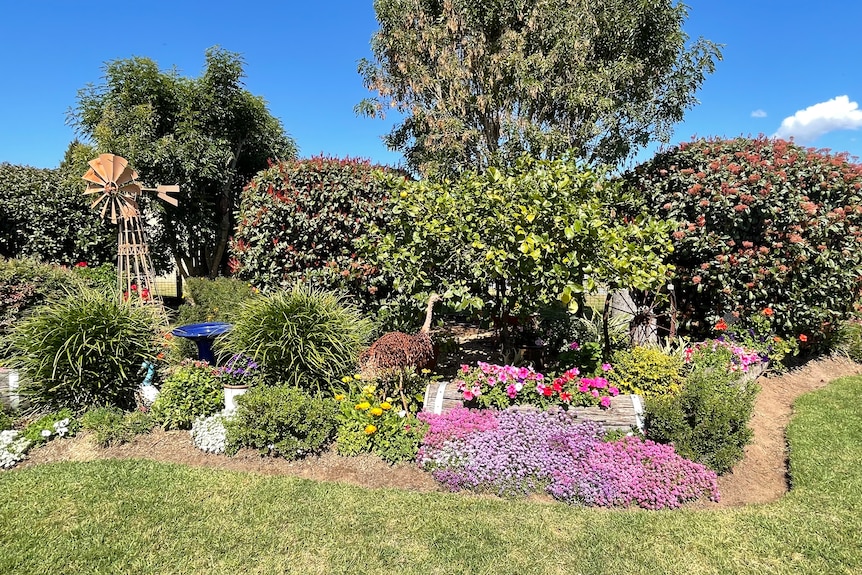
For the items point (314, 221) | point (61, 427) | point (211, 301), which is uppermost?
point (314, 221)

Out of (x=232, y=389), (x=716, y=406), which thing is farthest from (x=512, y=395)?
(x=232, y=389)

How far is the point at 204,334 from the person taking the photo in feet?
15.8

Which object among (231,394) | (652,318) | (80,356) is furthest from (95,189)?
(652,318)

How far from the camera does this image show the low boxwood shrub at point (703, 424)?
338cm

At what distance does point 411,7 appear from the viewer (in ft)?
26.7

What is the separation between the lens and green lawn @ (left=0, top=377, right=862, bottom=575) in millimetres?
2455

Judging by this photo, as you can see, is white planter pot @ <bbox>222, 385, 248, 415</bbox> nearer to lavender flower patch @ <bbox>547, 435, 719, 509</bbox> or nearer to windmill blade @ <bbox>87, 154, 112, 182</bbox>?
lavender flower patch @ <bbox>547, 435, 719, 509</bbox>

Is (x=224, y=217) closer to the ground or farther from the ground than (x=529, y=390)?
farther from the ground

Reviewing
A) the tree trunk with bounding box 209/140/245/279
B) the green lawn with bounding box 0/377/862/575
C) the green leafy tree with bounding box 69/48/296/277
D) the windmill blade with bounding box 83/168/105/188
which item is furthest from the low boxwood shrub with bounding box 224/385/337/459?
the tree trunk with bounding box 209/140/245/279

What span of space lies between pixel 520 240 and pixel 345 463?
7.04 feet

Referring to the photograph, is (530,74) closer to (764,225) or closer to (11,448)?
(764,225)

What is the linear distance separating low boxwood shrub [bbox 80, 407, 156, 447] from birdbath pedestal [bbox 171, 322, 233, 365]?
939mm

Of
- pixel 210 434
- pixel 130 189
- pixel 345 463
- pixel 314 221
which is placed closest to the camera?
pixel 345 463

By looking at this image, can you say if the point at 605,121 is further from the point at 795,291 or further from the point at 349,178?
the point at 349,178
